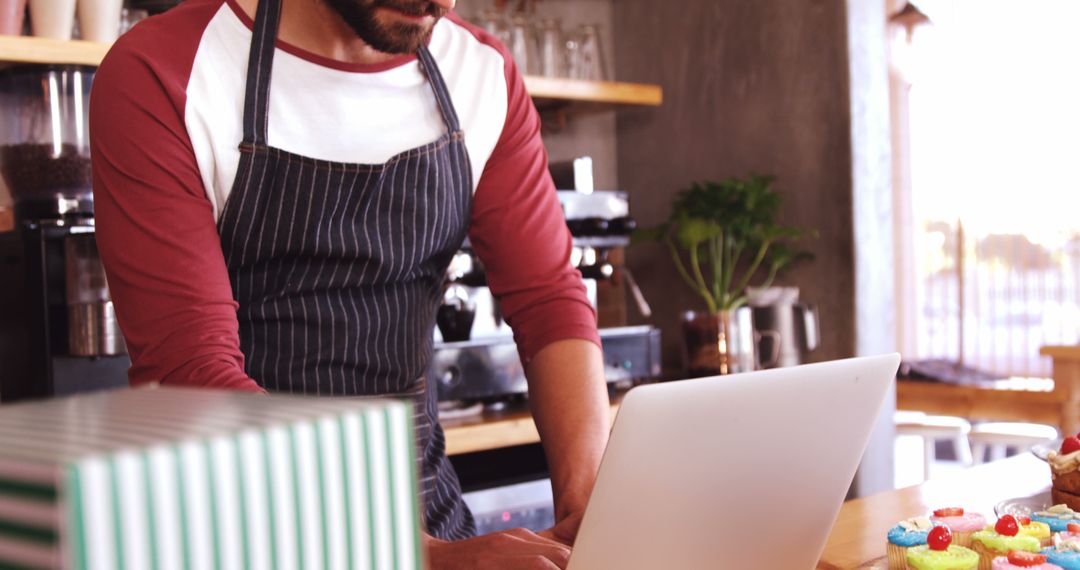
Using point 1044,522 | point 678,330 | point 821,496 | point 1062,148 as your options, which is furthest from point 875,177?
point 1062,148

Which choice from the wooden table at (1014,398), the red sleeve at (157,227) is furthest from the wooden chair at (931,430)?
the red sleeve at (157,227)

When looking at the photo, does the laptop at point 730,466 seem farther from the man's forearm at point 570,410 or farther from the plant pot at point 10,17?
the plant pot at point 10,17

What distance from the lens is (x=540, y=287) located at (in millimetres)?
1443

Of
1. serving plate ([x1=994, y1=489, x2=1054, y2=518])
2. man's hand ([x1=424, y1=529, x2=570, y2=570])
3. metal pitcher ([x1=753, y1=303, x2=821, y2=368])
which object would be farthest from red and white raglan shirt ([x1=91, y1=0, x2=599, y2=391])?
metal pitcher ([x1=753, y1=303, x2=821, y2=368])

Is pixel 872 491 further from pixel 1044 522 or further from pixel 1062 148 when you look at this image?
pixel 1062 148

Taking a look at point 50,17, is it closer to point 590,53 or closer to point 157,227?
point 157,227

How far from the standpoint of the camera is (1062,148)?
6.10 m

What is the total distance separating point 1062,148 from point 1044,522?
564 cm

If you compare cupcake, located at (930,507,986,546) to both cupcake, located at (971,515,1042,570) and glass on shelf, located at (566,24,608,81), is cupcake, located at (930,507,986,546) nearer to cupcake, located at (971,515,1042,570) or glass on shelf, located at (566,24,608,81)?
cupcake, located at (971,515,1042,570)

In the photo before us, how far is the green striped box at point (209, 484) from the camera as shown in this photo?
1.12ft

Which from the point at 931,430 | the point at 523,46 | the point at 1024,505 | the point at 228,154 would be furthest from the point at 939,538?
the point at 931,430

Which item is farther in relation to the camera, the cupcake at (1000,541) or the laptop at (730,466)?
the cupcake at (1000,541)

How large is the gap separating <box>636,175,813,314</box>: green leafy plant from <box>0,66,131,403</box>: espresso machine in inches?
57.3

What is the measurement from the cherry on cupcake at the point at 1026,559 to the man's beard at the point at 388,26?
0.82 metres
